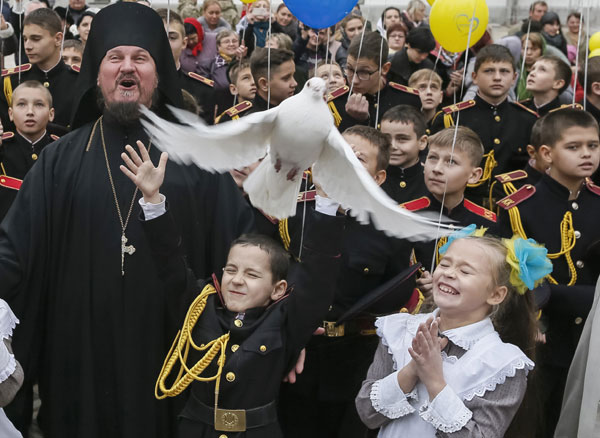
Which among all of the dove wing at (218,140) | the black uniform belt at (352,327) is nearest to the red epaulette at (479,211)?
the black uniform belt at (352,327)

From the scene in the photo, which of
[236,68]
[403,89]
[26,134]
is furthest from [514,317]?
[236,68]

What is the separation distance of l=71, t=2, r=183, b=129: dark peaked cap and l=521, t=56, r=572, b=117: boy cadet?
3911 mm

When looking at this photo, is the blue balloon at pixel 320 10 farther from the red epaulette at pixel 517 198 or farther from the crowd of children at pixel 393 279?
the red epaulette at pixel 517 198

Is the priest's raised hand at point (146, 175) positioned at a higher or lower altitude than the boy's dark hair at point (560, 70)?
higher

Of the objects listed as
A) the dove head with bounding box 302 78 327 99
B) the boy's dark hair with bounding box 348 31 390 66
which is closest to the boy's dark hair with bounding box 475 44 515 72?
the boy's dark hair with bounding box 348 31 390 66

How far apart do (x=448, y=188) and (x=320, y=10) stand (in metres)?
1.12

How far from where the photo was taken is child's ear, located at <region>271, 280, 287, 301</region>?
3557 mm

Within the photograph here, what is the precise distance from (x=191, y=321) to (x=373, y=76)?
3.75 meters

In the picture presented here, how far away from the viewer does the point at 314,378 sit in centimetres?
435

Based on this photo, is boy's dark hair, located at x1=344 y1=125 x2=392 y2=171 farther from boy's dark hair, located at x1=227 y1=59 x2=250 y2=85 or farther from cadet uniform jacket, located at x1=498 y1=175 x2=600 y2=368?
boy's dark hair, located at x1=227 y1=59 x2=250 y2=85

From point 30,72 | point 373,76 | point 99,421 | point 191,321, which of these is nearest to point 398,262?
point 191,321

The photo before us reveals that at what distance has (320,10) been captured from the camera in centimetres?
443

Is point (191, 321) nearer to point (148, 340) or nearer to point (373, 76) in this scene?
point (148, 340)

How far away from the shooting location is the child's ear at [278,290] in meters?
3.56
